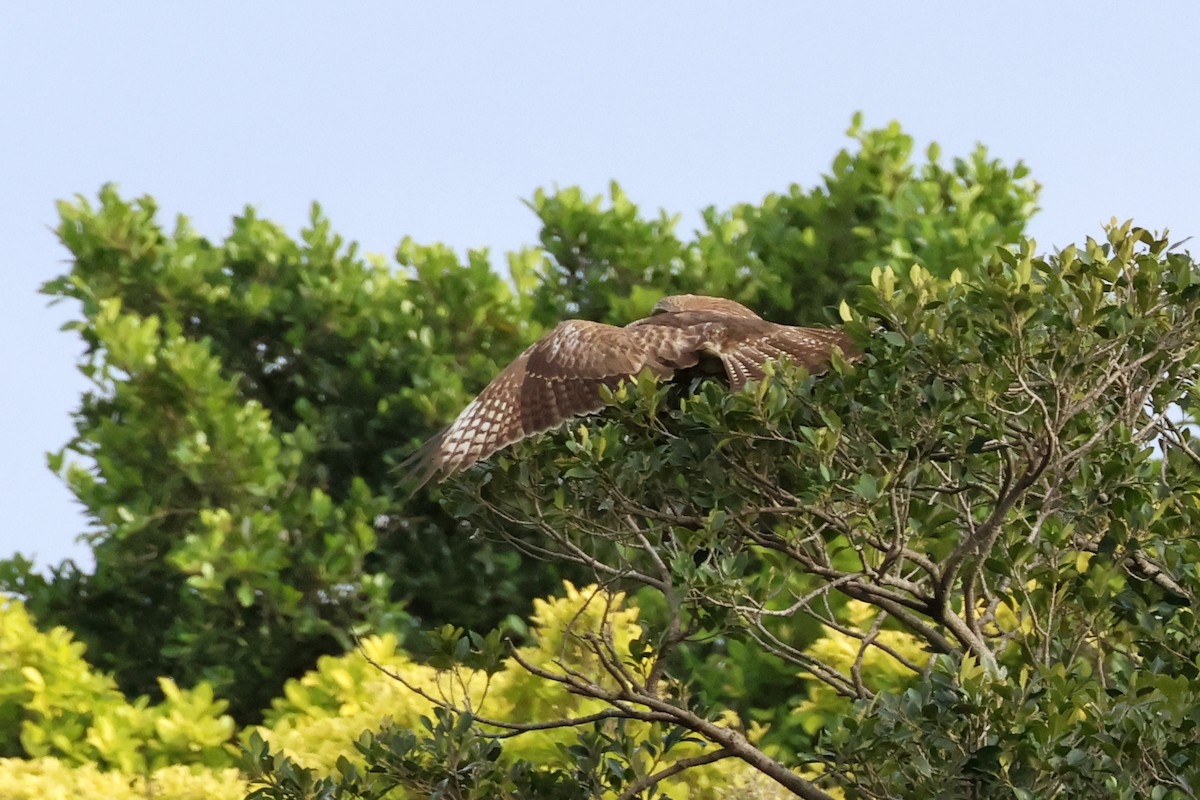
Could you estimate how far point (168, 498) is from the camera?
1413 cm

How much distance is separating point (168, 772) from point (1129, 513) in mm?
7311

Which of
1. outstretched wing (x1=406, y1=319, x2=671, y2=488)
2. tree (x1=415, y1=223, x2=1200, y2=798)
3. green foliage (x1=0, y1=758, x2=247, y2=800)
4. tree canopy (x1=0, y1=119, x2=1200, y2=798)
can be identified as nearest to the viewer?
tree (x1=415, y1=223, x2=1200, y2=798)

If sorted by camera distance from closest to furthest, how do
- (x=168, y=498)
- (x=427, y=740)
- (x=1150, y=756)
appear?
(x=1150, y=756) → (x=427, y=740) → (x=168, y=498)

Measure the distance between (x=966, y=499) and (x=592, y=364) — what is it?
5.81ft

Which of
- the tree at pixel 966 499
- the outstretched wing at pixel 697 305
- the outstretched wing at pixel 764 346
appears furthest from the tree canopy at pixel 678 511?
the outstretched wing at pixel 697 305

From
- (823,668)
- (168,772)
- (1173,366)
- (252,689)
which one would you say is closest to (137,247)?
(252,689)

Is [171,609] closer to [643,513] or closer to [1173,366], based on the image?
[643,513]

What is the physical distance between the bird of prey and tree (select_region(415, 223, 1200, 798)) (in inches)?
7.1

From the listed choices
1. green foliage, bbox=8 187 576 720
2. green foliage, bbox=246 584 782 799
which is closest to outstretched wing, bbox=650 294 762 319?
green foliage, bbox=246 584 782 799

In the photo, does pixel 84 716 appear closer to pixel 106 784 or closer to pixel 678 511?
pixel 106 784

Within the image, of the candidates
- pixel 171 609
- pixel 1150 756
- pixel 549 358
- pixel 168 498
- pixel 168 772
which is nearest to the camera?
pixel 1150 756

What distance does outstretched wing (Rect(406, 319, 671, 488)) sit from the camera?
6.98m

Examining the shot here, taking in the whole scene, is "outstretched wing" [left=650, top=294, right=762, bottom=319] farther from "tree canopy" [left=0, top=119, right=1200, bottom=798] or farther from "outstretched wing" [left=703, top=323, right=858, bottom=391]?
"outstretched wing" [left=703, top=323, right=858, bottom=391]

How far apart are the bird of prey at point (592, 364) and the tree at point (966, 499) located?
179 mm
